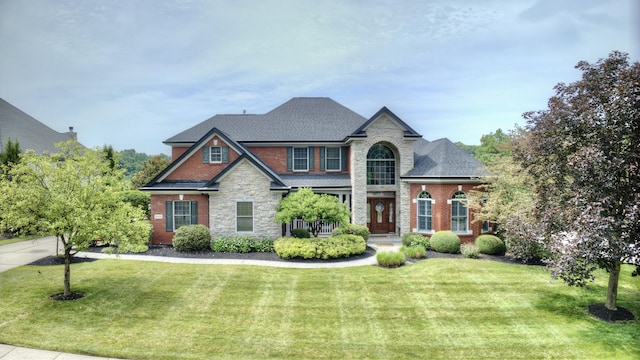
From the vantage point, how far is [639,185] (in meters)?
11.0

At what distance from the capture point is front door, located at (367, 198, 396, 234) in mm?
25688

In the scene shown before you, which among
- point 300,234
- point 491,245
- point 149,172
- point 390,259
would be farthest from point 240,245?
point 149,172

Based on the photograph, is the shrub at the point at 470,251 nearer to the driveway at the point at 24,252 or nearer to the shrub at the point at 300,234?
the shrub at the point at 300,234

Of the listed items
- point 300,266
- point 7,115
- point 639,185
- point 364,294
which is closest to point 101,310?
point 300,266

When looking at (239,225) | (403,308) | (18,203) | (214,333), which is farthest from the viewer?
(239,225)

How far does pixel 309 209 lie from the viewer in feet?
64.9

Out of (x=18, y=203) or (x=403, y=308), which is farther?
(x=403, y=308)

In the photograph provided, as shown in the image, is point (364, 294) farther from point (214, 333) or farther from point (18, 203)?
point (18, 203)

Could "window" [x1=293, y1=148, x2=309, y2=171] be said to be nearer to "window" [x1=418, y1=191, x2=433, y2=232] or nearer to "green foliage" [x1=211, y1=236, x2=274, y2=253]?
"green foliage" [x1=211, y1=236, x2=274, y2=253]

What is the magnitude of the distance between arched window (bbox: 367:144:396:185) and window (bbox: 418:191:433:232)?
284 cm

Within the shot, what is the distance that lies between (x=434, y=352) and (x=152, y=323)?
907 cm

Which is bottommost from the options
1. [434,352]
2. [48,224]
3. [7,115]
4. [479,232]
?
[434,352]

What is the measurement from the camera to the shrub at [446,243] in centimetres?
2036

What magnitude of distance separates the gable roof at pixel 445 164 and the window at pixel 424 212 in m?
1.47
